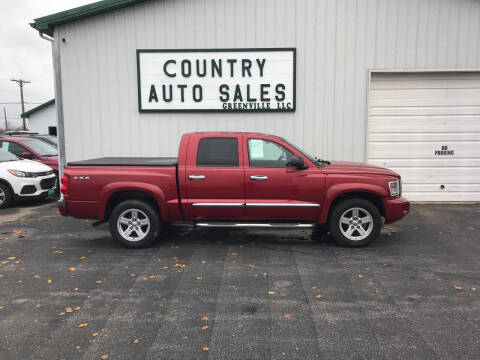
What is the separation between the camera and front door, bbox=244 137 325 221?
6.18 meters

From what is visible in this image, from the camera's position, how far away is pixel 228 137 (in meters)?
6.46

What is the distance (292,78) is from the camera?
9727mm

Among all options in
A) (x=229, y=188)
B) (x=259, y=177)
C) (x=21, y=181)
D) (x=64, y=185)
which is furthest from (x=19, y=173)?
(x=259, y=177)

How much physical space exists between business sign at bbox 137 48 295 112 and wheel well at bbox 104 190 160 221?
3.99 metres

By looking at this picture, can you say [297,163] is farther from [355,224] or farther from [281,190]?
[355,224]

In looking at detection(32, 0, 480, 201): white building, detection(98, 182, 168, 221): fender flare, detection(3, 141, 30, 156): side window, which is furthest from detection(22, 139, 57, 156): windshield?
detection(98, 182, 168, 221): fender flare

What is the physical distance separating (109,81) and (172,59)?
1.70 meters

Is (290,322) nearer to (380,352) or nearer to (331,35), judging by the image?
(380,352)

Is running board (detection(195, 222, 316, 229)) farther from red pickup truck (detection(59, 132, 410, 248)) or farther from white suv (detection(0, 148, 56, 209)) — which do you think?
white suv (detection(0, 148, 56, 209))

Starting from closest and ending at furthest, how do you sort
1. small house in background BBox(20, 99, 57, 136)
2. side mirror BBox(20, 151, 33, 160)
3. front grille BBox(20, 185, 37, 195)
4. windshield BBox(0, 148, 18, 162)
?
front grille BBox(20, 185, 37, 195) → windshield BBox(0, 148, 18, 162) → side mirror BBox(20, 151, 33, 160) → small house in background BBox(20, 99, 57, 136)

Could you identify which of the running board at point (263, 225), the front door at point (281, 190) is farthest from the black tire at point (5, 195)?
the front door at point (281, 190)

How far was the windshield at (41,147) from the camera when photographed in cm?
1241

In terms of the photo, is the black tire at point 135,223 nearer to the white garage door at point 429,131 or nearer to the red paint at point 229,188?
the red paint at point 229,188

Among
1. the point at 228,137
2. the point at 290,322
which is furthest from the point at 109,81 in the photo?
the point at 290,322
